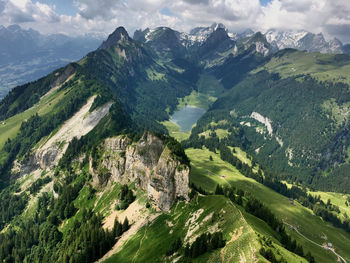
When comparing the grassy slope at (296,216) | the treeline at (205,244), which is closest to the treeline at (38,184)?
the grassy slope at (296,216)

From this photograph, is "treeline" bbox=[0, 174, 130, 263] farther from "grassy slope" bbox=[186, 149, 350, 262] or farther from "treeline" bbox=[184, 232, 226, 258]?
"grassy slope" bbox=[186, 149, 350, 262]

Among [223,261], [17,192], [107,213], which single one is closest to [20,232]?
[17,192]

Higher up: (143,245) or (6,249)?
(143,245)

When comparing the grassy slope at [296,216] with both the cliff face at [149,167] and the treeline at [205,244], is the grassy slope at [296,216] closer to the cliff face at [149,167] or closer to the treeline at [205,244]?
the cliff face at [149,167]

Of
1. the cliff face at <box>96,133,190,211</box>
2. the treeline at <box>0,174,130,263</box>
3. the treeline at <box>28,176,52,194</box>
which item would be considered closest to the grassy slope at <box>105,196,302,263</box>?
the cliff face at <box>96,133,190,211</box>

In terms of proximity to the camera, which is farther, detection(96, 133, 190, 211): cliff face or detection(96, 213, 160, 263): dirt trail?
detection(96, 133, 190, 211): cliff face

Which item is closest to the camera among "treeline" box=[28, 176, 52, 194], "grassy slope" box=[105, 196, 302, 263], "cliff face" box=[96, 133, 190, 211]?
"grassy slope" box=[105, 196, 302, 263]

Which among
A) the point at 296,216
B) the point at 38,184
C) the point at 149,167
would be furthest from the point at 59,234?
the point at 296,216

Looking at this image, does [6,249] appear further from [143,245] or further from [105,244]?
[143,245]
